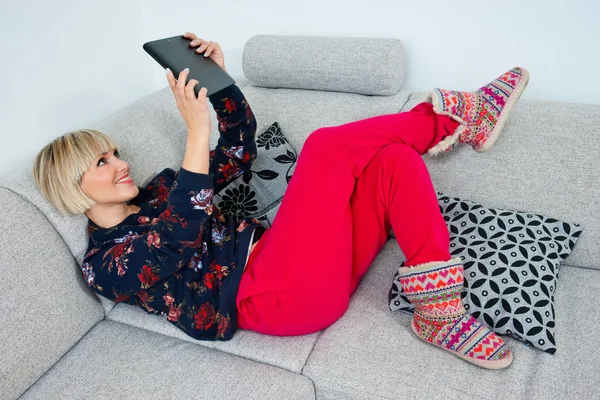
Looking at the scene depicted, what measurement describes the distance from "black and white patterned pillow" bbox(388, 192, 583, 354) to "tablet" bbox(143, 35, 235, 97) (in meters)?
0.70

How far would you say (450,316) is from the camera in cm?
124

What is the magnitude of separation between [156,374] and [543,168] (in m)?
1.18

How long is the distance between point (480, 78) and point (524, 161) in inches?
16.7

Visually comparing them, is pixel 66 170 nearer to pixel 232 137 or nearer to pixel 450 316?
pixel 232 137

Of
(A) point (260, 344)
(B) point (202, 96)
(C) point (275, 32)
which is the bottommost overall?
(A) point (260, 344)

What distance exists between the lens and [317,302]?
1.30 metres

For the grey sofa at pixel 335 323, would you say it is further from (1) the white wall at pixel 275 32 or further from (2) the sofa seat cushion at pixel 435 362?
(1) the white wall at pixel 275 32

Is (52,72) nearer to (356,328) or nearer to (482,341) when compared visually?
(356,328)

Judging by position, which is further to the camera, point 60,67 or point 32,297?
point 60,67

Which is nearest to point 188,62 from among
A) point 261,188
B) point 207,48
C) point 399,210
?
point 207,48

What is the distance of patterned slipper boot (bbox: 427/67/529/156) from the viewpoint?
142 centimetres

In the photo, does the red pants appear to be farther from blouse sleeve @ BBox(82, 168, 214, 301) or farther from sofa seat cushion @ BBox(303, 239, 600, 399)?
blouse sleeve @ BBox(82, 168, 214, 301)

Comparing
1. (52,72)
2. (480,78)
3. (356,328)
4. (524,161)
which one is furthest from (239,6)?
(356,328)

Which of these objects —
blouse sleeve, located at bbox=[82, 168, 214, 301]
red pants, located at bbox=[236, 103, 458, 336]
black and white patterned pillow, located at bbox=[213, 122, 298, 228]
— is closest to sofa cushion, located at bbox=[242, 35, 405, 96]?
black and white patterned pillow, located at bbox=[213, 122, 298, 228]
